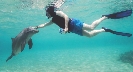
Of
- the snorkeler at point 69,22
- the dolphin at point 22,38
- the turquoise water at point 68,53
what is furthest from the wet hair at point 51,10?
the turquoise water at point 68,53

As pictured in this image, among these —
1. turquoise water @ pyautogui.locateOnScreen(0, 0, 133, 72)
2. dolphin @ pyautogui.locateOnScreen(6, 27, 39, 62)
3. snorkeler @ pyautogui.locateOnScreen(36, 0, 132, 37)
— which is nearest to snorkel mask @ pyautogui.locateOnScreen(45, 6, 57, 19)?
snorkeler @ pyautogui.locateOnScreen(36, 0, 132, 37)

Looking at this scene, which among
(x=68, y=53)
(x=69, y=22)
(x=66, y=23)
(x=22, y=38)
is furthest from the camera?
(x=68, y=53)

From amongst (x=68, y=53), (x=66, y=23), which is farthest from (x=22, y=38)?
(x=68, y=53)

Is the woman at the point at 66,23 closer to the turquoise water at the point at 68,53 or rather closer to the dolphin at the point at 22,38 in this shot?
the dolphin at the point at 22,38

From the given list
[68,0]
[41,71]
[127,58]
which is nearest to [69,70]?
[41,71]

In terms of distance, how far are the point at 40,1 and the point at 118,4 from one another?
1386 centimetres

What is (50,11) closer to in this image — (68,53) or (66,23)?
(66,23)

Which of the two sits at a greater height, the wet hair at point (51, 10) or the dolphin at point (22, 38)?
the wet hair at point (51, 10)

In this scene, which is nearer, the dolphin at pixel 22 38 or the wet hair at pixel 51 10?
the dolphin at pixel 22 38

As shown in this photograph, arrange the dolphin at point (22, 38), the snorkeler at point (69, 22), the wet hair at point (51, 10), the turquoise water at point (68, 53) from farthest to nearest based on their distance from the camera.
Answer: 1. the turquoise water at point (68, 53)
2. the snorkeler at point (69, 22)
3. the wet hair at point (51, 10)
4. the dolphin at point (22, 38)

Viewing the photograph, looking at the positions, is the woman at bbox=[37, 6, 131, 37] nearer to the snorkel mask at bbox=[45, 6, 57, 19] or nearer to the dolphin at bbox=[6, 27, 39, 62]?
Answer: the snorkel mask at bbox=[45, 6, 57, 19]

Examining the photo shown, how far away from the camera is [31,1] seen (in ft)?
75.7

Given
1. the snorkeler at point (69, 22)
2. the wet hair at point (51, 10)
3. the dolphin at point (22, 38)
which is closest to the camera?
the dolphin at point (22, 38)

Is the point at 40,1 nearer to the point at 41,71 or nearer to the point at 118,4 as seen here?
the point at 41,71
